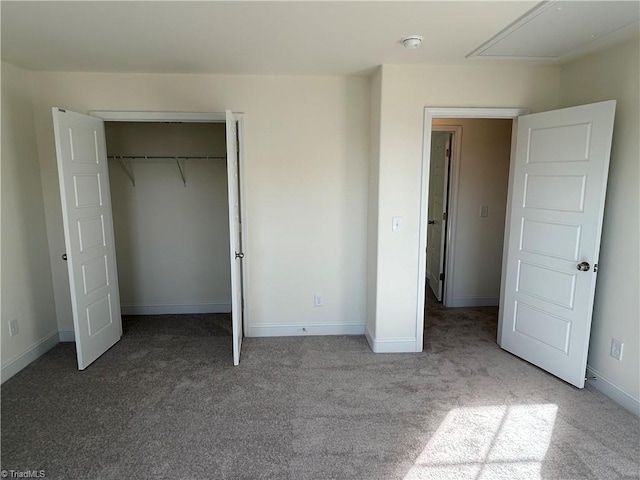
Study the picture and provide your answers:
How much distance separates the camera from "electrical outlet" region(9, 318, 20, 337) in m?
2.95

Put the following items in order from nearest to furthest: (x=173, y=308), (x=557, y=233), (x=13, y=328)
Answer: (x=557, y=233) → (x=13, y=328) → (x=173, y=308)

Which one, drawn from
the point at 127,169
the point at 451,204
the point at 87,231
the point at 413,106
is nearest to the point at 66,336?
the point at 87,231

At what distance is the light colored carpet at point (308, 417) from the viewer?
203 centimetres

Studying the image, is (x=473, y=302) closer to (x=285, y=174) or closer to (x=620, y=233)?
(x=620, y=233)

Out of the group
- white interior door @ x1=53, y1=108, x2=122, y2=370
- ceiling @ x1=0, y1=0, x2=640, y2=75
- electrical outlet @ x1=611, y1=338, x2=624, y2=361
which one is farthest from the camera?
white interior door @ x1=53, y1=108, x2=122, y2=370

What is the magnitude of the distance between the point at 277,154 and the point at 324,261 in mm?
1100

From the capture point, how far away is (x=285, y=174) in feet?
11.4

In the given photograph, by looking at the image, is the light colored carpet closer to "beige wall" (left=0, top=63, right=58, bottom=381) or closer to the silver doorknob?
"beige wall" (left=0, top=63, right=58, bottom=381)

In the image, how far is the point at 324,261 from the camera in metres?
3.65

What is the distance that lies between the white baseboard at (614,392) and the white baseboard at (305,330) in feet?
6.18

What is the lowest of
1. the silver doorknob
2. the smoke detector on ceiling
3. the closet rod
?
the silver doorknob

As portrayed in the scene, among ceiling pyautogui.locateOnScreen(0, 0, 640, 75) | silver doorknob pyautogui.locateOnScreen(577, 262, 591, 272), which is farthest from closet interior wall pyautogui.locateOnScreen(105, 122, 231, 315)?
silver doorknob pyautogui.locateOnScreen(577, 262, 591, 272)

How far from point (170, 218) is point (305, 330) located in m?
1.95

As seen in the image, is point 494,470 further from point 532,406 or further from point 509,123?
point 509,123
